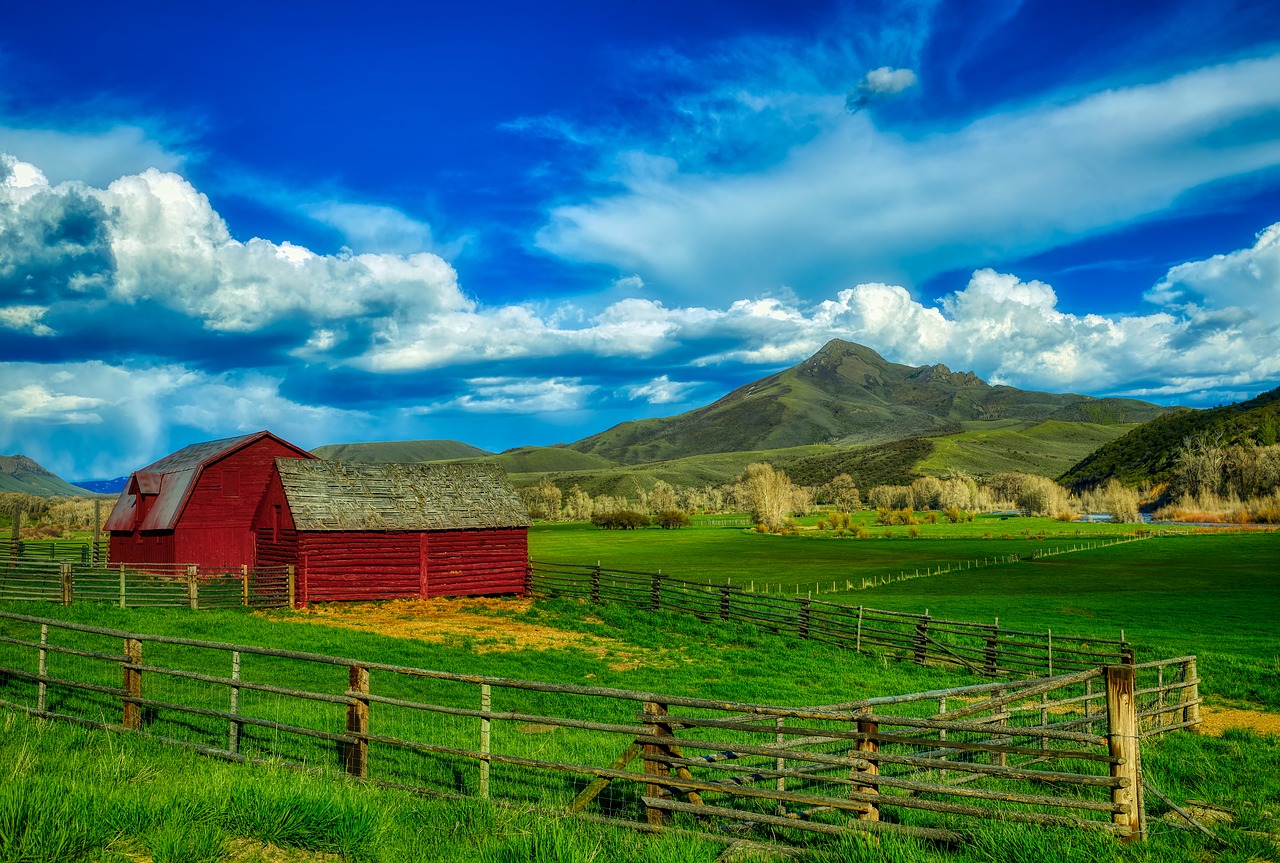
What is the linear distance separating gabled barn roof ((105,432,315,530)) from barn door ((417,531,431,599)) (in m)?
10.9

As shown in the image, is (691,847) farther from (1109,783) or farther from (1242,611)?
(1242,611)

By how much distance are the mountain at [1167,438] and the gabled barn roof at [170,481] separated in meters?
146

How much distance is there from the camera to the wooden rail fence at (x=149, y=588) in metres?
25.3

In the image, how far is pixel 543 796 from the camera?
809 centimetres

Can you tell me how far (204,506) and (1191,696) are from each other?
41.1 metres

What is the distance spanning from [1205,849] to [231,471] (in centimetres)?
4250

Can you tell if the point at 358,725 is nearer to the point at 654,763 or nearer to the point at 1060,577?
the point at 654,763

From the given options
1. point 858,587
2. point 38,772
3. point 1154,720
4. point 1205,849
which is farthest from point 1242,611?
point 38,772

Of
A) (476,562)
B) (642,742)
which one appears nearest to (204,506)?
(476,562)

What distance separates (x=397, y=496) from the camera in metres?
35.6

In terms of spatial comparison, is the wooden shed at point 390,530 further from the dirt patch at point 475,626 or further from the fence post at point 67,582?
the fence post at point 67,582

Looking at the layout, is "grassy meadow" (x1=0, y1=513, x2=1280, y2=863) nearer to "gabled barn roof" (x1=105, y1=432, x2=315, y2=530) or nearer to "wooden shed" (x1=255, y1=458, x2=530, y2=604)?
"wooden shed" (x1=255, y1=458, x2=530, y2=604)

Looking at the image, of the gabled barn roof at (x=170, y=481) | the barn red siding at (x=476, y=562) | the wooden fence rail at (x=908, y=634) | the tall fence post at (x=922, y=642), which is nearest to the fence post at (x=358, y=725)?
the wooden fence rail at (x=908, y=634)

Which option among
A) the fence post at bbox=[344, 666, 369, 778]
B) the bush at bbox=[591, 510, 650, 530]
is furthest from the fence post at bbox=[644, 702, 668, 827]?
the bush at bbox=[591, 510, 650, 530]
